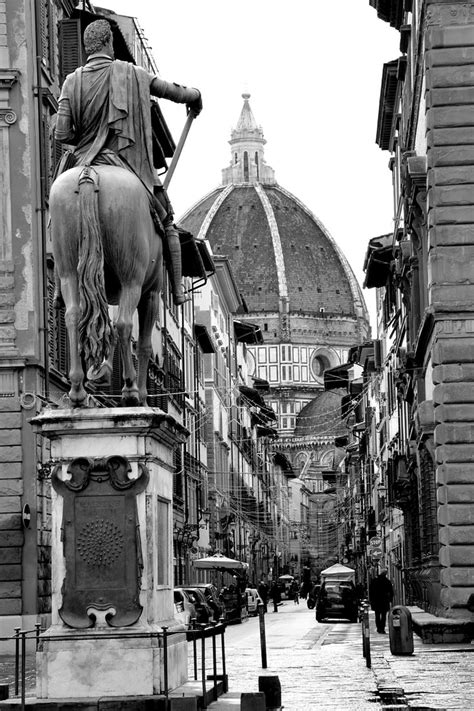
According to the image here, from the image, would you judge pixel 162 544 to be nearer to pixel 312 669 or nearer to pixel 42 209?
pixel 312 669

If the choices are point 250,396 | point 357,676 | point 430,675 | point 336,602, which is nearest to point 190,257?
point 336,602

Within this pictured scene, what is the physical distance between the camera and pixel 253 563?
13712cm

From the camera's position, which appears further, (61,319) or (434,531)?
(61,319)

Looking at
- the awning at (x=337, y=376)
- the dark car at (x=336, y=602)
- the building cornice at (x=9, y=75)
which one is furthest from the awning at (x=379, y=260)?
the awning at (x=337, y=376)

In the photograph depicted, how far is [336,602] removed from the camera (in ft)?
201

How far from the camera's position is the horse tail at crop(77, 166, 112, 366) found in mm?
15039

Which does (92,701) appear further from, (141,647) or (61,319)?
(61,319)

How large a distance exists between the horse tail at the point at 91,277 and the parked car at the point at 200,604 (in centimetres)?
2656

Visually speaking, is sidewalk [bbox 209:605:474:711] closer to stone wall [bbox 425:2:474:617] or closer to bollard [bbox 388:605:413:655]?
bollard [bbox 388:605:413:655]

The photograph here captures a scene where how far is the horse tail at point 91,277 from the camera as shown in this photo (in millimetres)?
15039

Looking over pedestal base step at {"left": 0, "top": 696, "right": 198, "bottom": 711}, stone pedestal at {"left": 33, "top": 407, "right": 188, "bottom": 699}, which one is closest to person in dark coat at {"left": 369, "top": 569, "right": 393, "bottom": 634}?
stone pedestal at {"left": 33, "top": 407, "right": 188, "bottom": 699}

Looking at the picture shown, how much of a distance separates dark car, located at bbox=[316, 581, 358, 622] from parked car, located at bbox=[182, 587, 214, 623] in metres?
15.3

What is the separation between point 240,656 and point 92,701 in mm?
16637

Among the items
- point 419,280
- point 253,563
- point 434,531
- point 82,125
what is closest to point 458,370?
point 434,531
